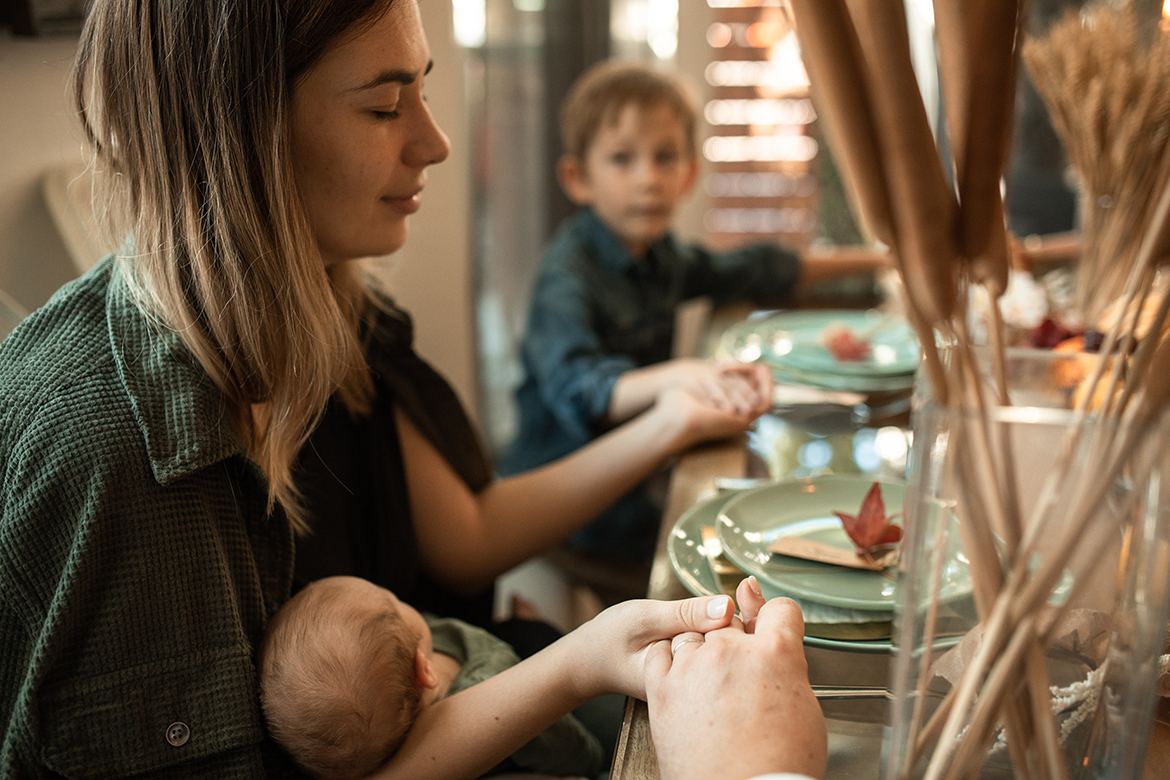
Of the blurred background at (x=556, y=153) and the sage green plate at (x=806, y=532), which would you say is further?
the blurred background at (x=556, y=153)

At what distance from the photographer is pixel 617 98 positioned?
196cm

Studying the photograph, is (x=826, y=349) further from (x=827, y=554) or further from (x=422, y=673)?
(x=422, y=673)

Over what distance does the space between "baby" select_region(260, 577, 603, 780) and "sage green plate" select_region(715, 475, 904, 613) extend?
0.34 meters

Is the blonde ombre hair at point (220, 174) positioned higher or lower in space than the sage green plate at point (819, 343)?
higher

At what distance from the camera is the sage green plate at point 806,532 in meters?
0.80

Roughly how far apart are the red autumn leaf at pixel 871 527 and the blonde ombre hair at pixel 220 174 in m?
0.57

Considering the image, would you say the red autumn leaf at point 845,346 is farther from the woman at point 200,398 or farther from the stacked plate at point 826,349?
the woman at point 200,398

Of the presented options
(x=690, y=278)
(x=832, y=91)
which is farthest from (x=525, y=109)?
(x=832, y=91)

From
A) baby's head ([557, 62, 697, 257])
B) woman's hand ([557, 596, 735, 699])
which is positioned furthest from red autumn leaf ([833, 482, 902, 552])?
baby's head ([557, 62, 697, 257])

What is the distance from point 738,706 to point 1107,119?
4.25ft

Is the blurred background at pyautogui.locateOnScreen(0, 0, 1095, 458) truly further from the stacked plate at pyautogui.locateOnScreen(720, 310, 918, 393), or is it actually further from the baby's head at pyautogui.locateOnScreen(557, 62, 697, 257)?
the stacked plate at pyautogui.locateOnScreen(720, 310, 918, 393)

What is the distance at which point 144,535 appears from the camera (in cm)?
73

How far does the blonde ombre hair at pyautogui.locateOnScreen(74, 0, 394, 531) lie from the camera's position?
30.8 inches

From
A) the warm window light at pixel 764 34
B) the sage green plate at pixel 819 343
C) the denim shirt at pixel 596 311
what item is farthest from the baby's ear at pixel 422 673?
the warm window light at pixel 764 34
